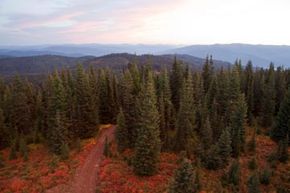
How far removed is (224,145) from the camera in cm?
3669

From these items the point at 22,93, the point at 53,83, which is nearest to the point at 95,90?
the point at 53,83

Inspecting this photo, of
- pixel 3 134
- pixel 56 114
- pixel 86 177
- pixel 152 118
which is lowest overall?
pixel 86 177

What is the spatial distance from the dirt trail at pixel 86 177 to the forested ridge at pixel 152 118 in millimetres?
3830

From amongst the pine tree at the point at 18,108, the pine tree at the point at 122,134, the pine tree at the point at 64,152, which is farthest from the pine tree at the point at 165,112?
the pine tree at the point at 18,108

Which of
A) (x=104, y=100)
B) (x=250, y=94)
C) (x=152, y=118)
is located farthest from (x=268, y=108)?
(x=104, y=100)

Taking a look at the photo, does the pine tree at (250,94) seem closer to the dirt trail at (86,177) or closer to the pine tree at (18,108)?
the dirt trail at (86,177)

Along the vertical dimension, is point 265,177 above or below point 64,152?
below

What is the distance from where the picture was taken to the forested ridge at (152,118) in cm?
3619

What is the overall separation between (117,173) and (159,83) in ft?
77.2

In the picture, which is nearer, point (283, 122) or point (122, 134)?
point (122, 134)

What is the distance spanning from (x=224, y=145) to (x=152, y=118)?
10992 mm

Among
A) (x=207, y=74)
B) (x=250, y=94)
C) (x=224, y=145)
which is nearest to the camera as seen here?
(x=224, y=145)

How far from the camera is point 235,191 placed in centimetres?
3231

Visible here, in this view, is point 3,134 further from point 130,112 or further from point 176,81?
Result: point 176,81
